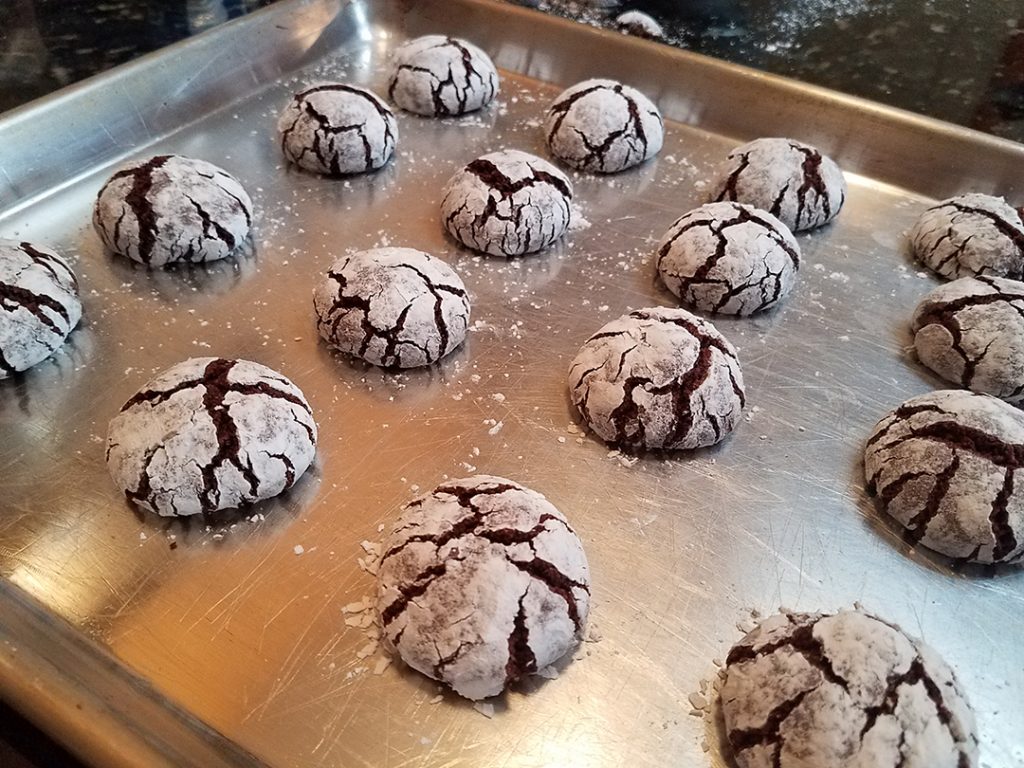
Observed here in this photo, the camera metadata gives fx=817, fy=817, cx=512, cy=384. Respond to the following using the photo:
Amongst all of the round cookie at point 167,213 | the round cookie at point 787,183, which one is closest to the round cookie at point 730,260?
the round cookie at point 787,183

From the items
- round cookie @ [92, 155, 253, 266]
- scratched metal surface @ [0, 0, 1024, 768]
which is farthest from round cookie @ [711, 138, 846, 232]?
round cookie @ [92, 155, 253, 266]

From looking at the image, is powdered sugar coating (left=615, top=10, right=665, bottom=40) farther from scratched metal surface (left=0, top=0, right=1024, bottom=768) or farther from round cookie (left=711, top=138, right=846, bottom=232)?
round cookie (left=711, top=138, right=846, bottom=232)

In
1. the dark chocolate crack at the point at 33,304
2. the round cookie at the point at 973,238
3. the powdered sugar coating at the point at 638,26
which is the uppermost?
the powdered sugar coating at the point at 638,26

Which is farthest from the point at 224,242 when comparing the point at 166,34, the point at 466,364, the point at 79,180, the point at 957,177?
the point at 957,177

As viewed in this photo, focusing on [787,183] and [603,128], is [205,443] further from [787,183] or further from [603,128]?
[787,183]

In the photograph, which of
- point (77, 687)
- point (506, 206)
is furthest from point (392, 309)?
point (77, 687)

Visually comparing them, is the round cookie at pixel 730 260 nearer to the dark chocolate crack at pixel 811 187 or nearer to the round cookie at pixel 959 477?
the dark chocolate crack at pixel 811 187

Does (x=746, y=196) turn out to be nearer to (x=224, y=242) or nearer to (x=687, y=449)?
(x=687, y=449)
